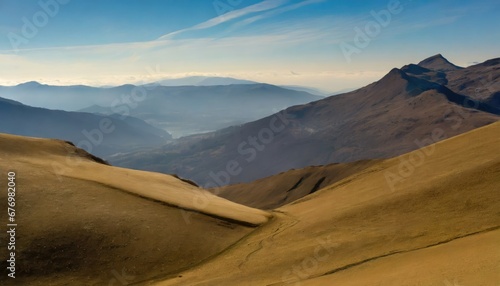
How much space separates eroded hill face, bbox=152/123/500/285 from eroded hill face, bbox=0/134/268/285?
3074 millimetres

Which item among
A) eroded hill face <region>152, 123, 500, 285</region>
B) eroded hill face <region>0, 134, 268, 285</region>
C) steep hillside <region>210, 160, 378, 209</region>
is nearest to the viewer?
eroded hill face <region>152, 123, 500, 285</region>

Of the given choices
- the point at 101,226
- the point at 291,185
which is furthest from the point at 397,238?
the point at 291,185

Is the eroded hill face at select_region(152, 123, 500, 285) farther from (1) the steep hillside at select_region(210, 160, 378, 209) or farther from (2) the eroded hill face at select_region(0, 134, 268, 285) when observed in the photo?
(1) the steep hillside at select_region(210, 160, 378, 209)

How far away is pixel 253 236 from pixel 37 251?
68.4 ft

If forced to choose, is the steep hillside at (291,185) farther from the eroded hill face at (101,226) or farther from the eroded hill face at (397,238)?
the eroded hill face at (101,226)

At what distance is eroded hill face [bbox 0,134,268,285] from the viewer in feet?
96.8

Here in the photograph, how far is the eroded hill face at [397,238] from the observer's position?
66.7 feet

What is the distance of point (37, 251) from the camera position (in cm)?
2970

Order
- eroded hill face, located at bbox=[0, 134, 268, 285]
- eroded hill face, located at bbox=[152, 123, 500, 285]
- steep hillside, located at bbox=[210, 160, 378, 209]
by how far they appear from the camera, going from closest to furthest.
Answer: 1. eroded hill face, located at bbox=[152, 123, 500, 285]
2. eroded hill face, located at bbox=[0, 134, 268, 285]
3. steep hillside, located at bbox=[210, 160, 378, 209]

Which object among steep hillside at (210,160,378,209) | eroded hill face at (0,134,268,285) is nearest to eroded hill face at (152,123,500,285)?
eroded hill face at (0,134,268,285)

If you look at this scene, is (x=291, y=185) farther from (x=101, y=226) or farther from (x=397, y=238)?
(x=397, y=238)

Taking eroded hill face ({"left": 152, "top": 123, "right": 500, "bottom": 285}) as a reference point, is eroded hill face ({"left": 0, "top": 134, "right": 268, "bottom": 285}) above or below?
above

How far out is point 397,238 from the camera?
90.3 feet

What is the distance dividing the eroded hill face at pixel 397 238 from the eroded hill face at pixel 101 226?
3074 millimetres
